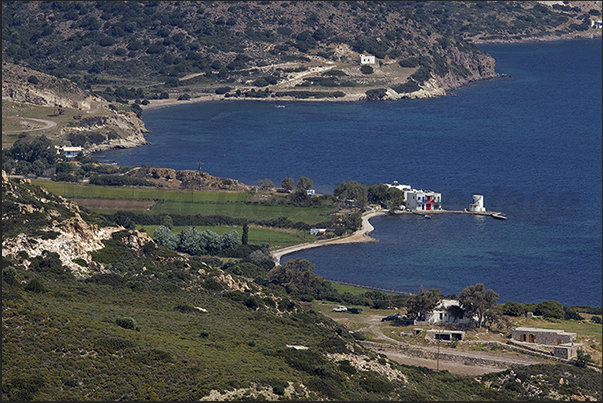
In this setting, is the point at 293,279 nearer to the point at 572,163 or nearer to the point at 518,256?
the point at 518,256

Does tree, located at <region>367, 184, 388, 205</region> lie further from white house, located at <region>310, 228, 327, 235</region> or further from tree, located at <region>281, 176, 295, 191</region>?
white house, located at <region>310, 228, 327, 235</region>

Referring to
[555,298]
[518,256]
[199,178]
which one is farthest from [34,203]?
[199,178]

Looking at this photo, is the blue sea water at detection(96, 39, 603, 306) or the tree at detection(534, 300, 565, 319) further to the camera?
the blue sea water at detection(96, 39, 603, 306)

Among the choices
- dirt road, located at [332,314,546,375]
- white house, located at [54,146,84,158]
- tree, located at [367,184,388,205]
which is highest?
white house, located at [54,146,84,158]

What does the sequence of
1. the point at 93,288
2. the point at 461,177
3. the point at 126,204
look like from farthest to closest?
the point at 461,177
the point at 126,204
the point at 93,288

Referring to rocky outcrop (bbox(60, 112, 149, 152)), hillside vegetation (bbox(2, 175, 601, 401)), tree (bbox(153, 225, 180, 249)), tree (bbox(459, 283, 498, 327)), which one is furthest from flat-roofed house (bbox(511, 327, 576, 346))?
rocky outcrop (bbox(60, 112, 149, 152))

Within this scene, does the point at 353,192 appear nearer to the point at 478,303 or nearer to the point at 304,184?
the point at 304,184

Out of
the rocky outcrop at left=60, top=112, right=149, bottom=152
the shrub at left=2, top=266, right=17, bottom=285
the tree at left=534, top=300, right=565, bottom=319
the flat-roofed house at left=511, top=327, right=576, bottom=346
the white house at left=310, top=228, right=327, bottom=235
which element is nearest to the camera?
the shrub at left=2, top=266, right=17, bottom=285
